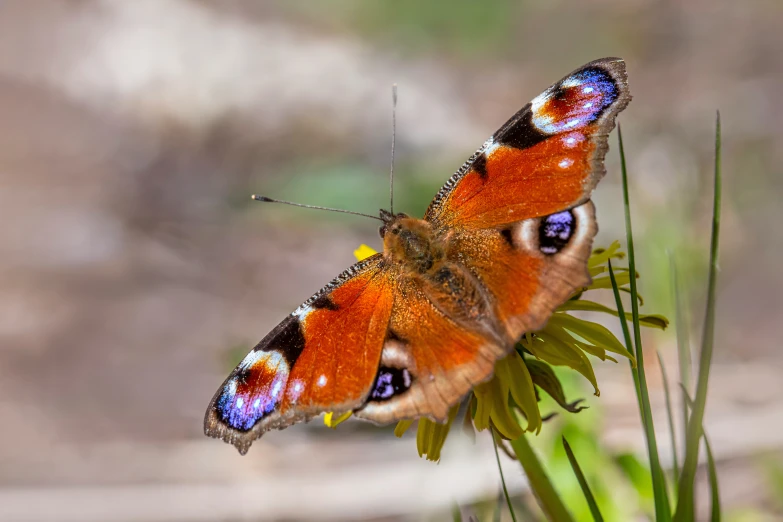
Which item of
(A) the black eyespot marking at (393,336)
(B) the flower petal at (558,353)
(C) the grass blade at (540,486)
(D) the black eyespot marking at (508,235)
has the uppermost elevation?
(D) the black eyespot marking at (508,235)

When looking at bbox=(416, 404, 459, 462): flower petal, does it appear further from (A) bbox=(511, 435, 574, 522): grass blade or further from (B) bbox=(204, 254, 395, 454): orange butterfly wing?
(B) bbox=(204, 254, 395, 454): orange butterfly wing

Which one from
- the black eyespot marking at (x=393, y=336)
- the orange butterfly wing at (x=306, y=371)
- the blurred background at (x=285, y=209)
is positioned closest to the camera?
the orange butterfly wing at (x=306, y=371)

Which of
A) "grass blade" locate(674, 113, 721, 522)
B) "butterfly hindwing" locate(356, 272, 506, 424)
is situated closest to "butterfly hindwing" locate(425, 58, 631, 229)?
"butterfly hindwing" locate(356, 272, 506, 424)

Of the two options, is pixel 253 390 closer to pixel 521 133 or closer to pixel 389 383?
pixel 389 383

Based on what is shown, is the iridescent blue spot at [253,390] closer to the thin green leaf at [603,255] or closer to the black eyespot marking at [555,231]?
the black eyespot marking at [555,231]

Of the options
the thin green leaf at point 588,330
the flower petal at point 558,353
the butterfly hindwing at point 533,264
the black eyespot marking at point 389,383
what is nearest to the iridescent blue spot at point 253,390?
the black eyespot marking at point 389,383

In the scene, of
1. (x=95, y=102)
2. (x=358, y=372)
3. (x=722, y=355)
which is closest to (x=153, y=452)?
(x=358, y=372)

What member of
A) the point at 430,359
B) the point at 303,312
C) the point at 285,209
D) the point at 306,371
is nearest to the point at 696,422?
the point at 430,359
